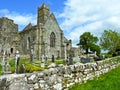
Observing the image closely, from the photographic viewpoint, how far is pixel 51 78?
19.1 feet

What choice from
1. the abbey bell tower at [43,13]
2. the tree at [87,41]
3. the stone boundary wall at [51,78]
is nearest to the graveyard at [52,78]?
the stone boundary wall at [51,78]

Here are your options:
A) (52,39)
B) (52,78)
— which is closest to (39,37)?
(52,39)

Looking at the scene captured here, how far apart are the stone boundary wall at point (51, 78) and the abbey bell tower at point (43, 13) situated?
54488 mm

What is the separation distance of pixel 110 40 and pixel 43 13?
2395 centimetres

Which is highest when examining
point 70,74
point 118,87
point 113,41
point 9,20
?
point 9,20

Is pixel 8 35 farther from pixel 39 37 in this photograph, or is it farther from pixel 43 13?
pixel 43 13

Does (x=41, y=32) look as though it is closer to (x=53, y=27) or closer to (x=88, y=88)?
(x=53, y=27)

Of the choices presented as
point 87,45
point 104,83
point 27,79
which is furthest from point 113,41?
point 27,79

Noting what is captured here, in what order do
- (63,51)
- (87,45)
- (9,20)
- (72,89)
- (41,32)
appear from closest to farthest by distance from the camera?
(72,89) → (41,32) → (63,51) → (9,20) → (87,45)

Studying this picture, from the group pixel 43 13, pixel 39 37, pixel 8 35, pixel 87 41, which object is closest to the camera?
pixel 39 37

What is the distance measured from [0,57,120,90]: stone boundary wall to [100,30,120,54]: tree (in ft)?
143

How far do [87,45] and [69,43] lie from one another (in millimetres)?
15745

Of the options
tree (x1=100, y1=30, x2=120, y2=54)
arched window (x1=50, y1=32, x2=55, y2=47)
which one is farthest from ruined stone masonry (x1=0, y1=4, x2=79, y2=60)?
tree (x1=100, y1=30, x2=120, y2=54)

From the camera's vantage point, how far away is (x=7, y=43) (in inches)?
2304
